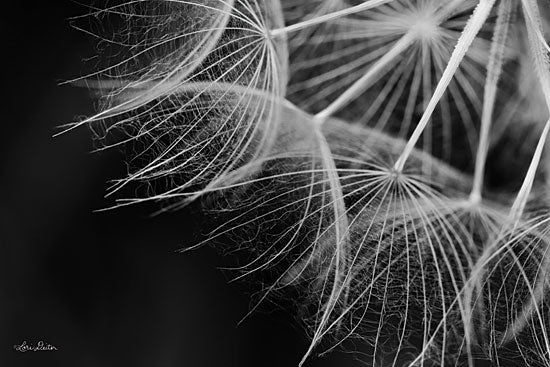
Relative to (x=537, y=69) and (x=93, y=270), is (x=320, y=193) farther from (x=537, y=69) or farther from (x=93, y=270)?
(x=93, y=270)

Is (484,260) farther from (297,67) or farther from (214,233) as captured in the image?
(297,67)

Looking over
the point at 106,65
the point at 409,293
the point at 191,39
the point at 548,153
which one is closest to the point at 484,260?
the point at 409,293

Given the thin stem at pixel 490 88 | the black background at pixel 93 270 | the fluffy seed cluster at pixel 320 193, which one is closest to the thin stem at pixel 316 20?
the fluffy seed cluster at pixel 320 193

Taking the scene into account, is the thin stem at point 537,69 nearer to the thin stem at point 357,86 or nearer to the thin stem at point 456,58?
the thin stem at point 456,58
